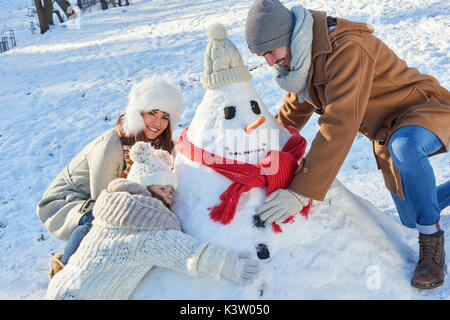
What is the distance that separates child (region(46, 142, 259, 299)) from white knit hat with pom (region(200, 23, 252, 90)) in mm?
674

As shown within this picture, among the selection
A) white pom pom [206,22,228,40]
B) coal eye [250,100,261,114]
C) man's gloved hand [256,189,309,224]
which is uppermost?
white pom pom [206,22,228,40]

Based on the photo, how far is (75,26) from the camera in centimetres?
1295

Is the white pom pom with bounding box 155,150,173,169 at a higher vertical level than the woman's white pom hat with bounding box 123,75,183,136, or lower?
lower

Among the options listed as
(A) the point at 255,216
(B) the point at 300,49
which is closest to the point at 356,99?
(B) the point at 300,49

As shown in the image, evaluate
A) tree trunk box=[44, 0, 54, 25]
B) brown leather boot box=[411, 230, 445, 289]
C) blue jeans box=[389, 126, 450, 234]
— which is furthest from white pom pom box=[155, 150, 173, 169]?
tree trunk box=[44, 0, 54, 25]

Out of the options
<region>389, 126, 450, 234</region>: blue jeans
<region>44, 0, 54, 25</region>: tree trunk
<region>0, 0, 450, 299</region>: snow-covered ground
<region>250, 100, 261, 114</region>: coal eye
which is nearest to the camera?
<region>389, 126, 450, 234</region>: blue jeans

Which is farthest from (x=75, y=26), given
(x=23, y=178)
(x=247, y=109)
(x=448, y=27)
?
(x=247, y=109)

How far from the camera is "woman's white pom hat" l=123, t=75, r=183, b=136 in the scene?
103 inches

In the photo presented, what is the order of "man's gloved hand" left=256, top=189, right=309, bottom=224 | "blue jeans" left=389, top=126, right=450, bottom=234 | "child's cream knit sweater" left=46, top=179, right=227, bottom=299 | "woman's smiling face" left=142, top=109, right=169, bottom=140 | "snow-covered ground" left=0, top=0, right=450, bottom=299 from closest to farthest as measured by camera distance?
"child's cream knit sweater" left=46, top=179, right=227, bottom=299 < "man's gloved hand" left=256, top=189, right=309, bottom=224 < "blue jeans" left=389, top=126, right=450, bottom=234 < "woman's smiling face" left=142, top=109, right=169, bottom=140 < "snow-covered ground" left=0, top=0, right=450, bottom=299

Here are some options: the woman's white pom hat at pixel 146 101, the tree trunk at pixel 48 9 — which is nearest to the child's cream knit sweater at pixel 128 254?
the woman's white pom hat at pixel 146 101

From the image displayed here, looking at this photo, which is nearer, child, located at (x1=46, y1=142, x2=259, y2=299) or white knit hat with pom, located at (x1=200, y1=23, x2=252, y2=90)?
child, located at (x1=46, y1=142, x2=259, y2=299)

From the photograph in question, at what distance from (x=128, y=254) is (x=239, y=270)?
47 centimetres

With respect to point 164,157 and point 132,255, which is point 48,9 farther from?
point 132,255

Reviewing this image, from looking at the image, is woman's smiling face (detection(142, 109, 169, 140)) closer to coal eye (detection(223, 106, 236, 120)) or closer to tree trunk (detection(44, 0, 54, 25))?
coal eye (detection(223, 106, 236, 120))
